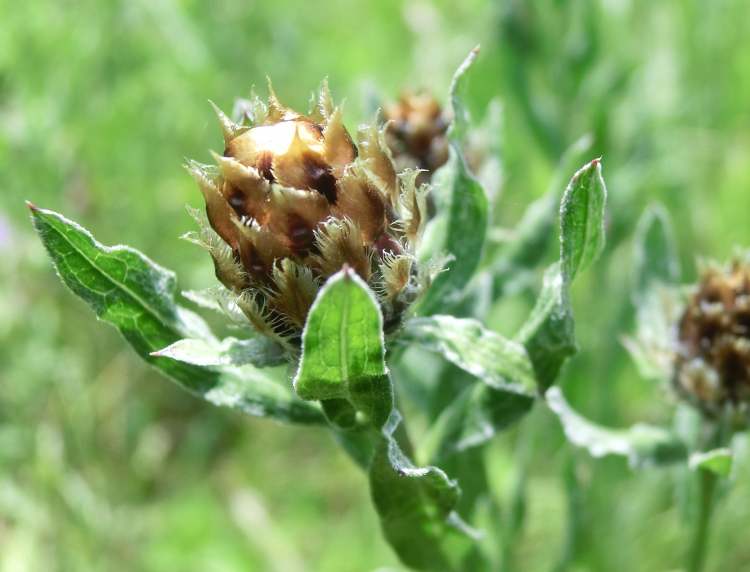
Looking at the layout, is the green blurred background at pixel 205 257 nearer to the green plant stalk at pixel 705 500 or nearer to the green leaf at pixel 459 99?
the green plant stalk at pixel 705 500

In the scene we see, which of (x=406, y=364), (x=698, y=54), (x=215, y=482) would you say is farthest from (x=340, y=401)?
(x=698, y=54)

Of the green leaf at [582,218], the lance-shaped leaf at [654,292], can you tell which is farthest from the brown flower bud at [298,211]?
the lance-shaped leaf at [654,292]

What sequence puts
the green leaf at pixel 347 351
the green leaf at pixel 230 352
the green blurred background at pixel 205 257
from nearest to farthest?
the green leaf at pixel 347 351, the green leaf at pixel 230 352, the green blurred background at pixel 205 257

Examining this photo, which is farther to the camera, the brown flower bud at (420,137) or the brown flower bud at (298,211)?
the brown flower bud at (420,137)

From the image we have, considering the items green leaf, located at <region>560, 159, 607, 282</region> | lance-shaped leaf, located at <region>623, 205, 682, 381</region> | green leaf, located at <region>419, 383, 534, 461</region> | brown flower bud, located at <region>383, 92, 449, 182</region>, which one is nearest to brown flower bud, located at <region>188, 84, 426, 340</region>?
green leaf, located at <region>560, 159, 607, 282</region>

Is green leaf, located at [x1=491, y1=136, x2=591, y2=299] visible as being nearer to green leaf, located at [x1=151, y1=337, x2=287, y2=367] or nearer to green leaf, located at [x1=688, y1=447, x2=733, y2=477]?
green leaf, located at [x1=688, y1=447, x2=733, y2=477]

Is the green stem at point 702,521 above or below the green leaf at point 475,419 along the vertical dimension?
below

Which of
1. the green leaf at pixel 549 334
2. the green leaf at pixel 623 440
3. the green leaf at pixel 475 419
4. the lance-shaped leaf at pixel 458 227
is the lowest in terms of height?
the green leaf at pixel 623 440
